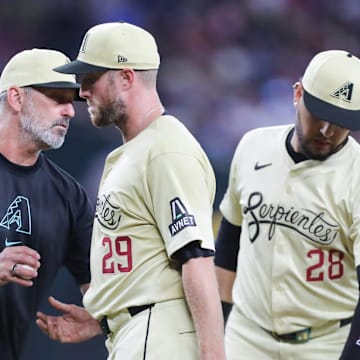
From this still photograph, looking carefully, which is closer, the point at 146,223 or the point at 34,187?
the point at 146,223

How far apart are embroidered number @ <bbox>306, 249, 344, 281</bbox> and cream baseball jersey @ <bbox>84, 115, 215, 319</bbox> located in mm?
760

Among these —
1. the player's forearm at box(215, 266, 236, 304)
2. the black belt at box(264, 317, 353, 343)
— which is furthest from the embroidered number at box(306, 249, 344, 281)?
the player's forearm at box(215, 266, 236, 304)

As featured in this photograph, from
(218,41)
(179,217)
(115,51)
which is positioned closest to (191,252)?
(179,217)

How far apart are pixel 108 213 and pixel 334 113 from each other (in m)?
1.09

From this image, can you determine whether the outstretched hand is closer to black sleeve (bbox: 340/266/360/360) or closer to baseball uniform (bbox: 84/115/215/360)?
baseball uniform (bbox: 84/115/215/360)

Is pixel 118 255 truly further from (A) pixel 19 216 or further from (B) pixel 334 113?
(B) pixel 334 113

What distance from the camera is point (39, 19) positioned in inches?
359

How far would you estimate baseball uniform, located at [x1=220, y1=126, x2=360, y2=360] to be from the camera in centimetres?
416

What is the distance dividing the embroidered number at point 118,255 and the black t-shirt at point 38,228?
2.34ft

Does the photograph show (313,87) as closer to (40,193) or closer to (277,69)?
(40,193)

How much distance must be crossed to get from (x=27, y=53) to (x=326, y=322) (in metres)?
1.72

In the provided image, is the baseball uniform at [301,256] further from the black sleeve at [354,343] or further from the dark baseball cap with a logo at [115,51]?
the dark baseball cap with a logo at [115,51]

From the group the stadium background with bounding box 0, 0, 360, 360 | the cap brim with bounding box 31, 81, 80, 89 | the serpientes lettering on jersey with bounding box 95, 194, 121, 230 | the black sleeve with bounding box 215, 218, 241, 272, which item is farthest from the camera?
the stadium background with bounding box 0, 0, 360, 360

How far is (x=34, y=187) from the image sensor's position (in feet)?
14.2
